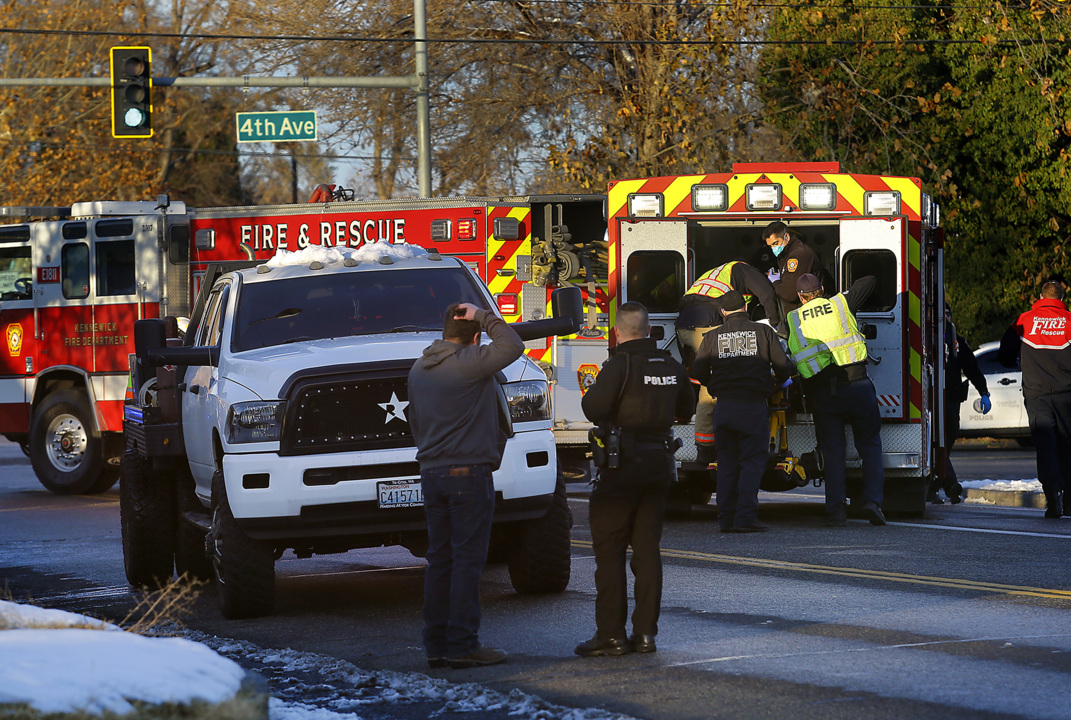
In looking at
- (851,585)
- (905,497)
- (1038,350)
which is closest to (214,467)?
(851,585)

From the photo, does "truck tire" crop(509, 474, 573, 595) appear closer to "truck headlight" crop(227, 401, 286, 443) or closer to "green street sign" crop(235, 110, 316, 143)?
"truck headlight" crop(227, 401, 286, 443)

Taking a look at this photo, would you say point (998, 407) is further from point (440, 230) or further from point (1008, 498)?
point (440, 230)

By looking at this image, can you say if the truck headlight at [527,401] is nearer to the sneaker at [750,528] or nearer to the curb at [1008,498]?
the sneaker at [750,528]

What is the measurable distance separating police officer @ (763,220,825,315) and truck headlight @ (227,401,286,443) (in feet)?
17.7

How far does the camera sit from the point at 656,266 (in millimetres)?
13039

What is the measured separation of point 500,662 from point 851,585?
9.23 feet

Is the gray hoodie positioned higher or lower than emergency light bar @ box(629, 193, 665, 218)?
lower

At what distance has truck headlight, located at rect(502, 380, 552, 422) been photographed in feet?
27.5

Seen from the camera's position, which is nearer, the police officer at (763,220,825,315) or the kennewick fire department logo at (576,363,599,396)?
the police officer at (763,220,825,315)

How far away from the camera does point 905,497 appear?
42.5ft

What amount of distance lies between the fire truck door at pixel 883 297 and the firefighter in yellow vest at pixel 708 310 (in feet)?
2.69

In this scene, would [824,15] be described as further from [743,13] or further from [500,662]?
[500,662]

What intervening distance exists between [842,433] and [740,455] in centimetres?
95

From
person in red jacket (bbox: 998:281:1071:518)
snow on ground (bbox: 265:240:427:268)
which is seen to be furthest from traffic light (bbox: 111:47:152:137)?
person in red jacket (bbox: 998:281:1071:518)
